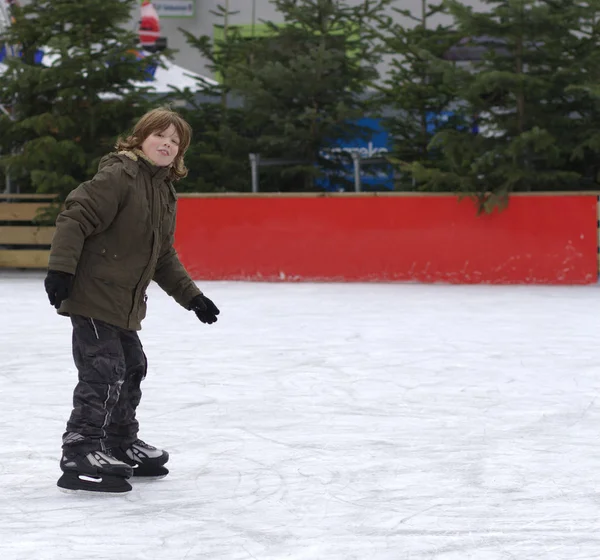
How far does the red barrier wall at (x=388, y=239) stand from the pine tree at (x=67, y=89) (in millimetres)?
1598

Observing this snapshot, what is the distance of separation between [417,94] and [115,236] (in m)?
9.64

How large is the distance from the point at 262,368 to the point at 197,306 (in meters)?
2.55

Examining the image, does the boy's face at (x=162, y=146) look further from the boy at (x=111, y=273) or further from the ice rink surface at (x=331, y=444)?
the ice rink surface at (x=331, y=444)

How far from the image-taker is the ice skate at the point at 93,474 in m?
3.56

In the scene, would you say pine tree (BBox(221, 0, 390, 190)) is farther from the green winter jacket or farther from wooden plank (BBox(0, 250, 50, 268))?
the green winter jacket

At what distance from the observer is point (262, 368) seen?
20.9 feet

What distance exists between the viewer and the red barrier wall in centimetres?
1202

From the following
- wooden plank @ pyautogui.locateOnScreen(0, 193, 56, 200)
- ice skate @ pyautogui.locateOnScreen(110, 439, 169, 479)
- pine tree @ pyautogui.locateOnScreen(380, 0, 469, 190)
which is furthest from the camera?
wooden plank @ pyautogui.locateOnScreen(0, 193, 56, 200)

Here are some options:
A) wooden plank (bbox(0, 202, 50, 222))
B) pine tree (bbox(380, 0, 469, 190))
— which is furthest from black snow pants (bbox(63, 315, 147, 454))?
wooden plank (bbox(0, 202, 50, 222))

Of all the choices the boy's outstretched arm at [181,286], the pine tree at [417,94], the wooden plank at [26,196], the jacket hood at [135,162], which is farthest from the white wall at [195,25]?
the jacket hood at [135,162]

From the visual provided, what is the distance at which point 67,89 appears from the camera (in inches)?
532

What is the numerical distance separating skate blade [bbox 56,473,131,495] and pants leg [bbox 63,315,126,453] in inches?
3.7

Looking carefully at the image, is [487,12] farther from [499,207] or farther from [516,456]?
[516,456]

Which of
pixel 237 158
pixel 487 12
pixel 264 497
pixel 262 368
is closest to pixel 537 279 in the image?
pixel 487 12
